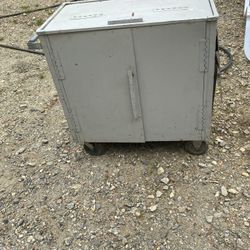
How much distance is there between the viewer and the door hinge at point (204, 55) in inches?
60.8

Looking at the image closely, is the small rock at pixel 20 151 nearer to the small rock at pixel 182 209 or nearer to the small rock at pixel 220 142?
the small rock at pixel 182 209

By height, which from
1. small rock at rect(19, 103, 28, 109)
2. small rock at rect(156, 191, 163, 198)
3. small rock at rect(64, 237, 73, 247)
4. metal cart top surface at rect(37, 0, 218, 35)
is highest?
metal cart top surface at rect(37, 0, 218, 35)

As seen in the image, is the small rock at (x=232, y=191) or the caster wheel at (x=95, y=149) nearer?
the small rock at (x=232, y=191)

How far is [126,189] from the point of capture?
1916mm

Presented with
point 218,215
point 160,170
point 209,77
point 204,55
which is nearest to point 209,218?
point 218,215

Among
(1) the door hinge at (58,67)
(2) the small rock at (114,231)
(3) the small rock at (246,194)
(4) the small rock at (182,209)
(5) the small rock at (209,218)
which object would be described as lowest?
(3) the small rock at (246,194)

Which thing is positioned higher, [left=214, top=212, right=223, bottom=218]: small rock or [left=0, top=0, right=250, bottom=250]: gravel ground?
[left=0, top=0, right=250, bottom=250]: gravel ground

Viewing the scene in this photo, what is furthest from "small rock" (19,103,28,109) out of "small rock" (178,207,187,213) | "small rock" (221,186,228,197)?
"small rock" (221,186,228,197)

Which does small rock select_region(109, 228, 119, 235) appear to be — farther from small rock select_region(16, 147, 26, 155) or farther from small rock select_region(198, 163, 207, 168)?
small rock select_region(16, 147, 26, 155)

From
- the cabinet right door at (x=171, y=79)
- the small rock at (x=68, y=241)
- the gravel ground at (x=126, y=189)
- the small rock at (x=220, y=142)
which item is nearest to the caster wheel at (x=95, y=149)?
the gravel ground at (x=126, y=189)

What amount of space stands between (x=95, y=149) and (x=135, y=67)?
717 millimetres

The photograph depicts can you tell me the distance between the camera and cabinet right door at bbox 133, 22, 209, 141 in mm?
1542

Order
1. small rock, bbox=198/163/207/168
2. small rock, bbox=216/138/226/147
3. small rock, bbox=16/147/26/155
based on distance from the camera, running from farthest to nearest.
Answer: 1. small rock, bbox=16/147/26/155
2. small rock, bbox=216/138/226/147
3. small rock, bbox=198/163/207/168

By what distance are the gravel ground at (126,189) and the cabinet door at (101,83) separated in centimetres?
26
